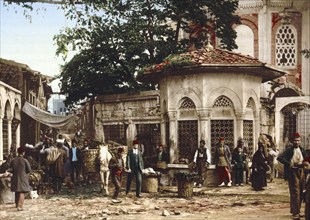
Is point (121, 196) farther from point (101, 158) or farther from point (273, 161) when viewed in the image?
point (273, 161)

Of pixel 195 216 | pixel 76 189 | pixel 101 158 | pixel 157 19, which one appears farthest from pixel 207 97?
pixel 157 19

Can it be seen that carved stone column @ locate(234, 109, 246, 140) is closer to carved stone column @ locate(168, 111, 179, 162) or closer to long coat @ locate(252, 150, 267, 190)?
long coat @ locate(252, 150, 267, 190)

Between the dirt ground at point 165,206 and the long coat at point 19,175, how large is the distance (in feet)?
1.82

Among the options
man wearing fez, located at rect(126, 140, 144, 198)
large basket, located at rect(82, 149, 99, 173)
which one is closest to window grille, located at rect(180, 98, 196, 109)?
large basket, located at rect(82, 149, 99, 173)

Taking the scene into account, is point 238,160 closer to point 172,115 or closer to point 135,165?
point 172,115

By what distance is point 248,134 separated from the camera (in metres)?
18.1

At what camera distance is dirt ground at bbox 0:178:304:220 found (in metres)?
11.4

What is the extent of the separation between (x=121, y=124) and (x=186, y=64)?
8.40m

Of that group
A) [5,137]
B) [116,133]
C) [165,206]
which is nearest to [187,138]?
[165,206]

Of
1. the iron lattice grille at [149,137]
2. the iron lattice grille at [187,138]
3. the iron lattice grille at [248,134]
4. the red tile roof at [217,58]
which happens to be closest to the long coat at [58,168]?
the iron lattice grille at [187,138]

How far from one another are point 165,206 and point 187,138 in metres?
5.09

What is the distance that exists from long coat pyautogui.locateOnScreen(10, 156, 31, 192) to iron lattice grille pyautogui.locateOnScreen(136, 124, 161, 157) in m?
10.0

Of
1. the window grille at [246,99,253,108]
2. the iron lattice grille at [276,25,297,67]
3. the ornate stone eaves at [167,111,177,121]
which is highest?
the iron lattice grille at [276,25,297,67]

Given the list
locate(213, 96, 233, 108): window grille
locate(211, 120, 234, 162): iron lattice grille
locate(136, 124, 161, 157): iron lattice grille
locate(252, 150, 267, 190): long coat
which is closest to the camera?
locate(252, 150, 267, 190): long coat
